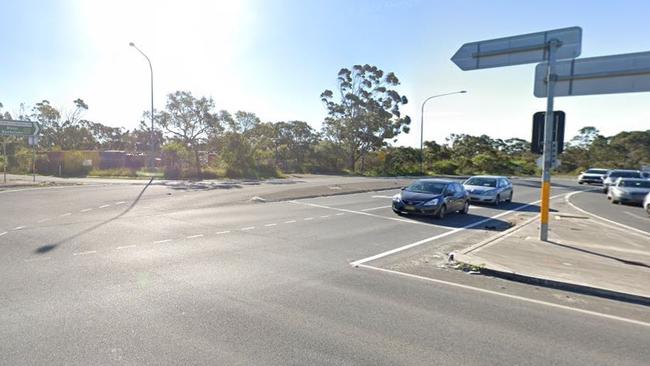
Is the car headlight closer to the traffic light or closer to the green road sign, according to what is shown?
the traffic light

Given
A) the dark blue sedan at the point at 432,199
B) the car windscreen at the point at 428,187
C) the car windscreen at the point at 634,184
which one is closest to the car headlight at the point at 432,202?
the dark blue sedan at the point at 432,199

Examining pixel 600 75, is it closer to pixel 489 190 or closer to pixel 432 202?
pixel 432 202

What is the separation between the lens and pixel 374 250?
821cm

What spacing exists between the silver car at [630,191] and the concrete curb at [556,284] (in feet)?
55.9

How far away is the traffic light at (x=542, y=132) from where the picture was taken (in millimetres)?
8719

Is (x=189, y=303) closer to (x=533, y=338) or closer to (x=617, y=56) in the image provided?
(x=533, y=338)

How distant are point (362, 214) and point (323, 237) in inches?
176

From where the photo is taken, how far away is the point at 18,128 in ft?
93.9

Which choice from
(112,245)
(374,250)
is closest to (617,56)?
(374,250)

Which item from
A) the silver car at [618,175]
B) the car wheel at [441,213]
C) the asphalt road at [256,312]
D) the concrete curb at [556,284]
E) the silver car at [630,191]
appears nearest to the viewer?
the asphalt road at [256,312]

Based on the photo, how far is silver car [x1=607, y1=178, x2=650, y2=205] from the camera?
61.1ft

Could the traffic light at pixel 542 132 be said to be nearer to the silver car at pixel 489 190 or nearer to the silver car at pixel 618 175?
the silver car at pixel 489 190

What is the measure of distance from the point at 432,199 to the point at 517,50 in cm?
547

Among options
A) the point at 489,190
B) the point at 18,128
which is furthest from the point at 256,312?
the point at 18,128
